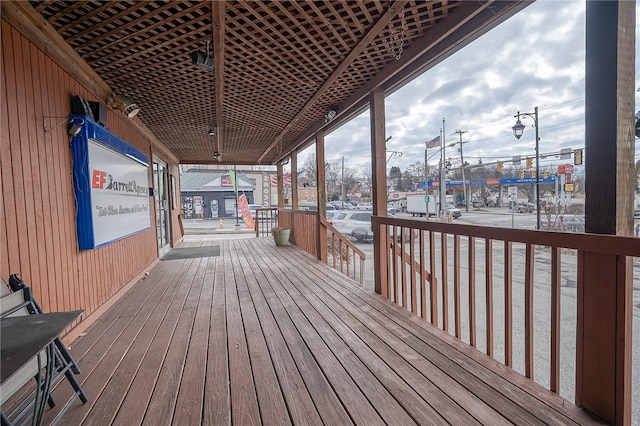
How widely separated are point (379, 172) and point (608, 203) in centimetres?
209

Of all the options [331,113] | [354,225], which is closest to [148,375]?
[331,113]

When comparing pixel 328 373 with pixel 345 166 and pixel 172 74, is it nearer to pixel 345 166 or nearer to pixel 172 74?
pixel 172 74

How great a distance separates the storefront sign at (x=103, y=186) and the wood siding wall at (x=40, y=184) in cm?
8

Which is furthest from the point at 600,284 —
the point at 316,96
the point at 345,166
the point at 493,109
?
the point at 345,166

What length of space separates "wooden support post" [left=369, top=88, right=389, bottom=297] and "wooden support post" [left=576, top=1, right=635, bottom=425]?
6.29 ft

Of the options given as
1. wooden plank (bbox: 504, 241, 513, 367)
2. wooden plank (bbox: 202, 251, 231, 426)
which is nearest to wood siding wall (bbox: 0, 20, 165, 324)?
wooden plank (bbox: 202, 251, 231, 426)

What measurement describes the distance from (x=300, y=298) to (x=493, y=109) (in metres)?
7.93

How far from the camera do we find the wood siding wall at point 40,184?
171cm

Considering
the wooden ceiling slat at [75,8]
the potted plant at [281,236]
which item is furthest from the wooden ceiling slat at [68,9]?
the potted plant at [281,236]

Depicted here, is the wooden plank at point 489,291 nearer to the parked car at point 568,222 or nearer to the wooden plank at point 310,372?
the wooden plank at point 310,372

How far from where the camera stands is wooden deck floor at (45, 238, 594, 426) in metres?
1.38

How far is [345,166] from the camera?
27.6 metres

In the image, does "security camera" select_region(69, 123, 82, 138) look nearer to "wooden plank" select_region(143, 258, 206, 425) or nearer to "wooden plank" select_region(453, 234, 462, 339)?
"wooden plank" select_region(143, 258, 206, 425)

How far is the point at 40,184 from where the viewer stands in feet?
6.56
